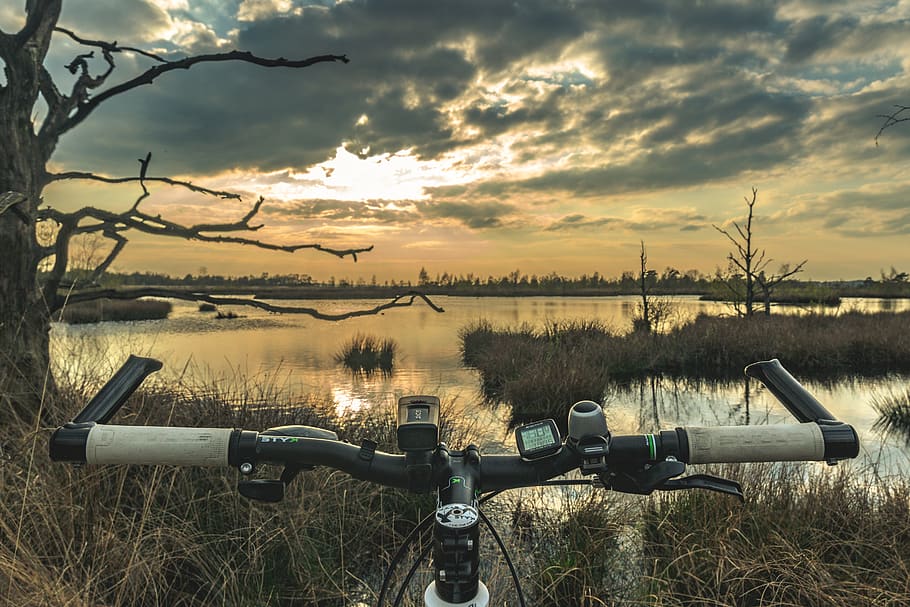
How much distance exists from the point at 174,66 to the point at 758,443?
3.69m

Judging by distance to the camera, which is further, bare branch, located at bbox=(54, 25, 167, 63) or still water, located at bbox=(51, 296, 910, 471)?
still water, located at bbox=(51, 296, 910, 471)

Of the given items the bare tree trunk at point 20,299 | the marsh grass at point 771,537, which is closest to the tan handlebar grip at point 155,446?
the bare tree trunk at point 20,299

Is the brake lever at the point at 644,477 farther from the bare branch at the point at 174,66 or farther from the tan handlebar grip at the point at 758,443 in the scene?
the bare branch at the point at 174,66

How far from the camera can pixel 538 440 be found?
140 centimetres

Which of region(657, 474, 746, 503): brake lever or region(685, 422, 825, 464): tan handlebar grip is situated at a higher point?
region(685, 422, 825, 464): tan handlebar grip

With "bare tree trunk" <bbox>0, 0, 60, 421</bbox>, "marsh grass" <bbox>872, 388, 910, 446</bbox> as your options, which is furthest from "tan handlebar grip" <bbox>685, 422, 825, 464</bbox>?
"marsh grass" <bbox>872, 388, 910, 446</bbox>

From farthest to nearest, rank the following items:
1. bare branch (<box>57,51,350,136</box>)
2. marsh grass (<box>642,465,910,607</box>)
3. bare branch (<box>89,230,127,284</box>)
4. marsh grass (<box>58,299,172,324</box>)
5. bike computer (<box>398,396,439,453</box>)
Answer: marsh grass (<box>58,299,172,324</box>)
marsh grass (<box>642,465,910,607</box>)
bare branch (<box>89,230,127,284</box>)
bare branch (<box>57,51,350,136</box>)
bike computer (<box>398,396,439,453</box>)

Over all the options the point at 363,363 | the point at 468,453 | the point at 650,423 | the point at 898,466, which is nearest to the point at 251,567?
the point at 468,453

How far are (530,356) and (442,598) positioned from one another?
1714 centimetres

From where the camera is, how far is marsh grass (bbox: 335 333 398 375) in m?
20.8

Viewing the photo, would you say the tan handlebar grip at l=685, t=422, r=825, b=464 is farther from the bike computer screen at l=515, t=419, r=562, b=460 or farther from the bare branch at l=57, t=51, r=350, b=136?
the bare branch at l=57, t=51, r=350, b=136

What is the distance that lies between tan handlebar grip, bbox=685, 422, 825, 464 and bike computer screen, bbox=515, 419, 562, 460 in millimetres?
367

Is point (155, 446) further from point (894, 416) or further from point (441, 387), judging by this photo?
point (894, 416)

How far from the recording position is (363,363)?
827 inches
